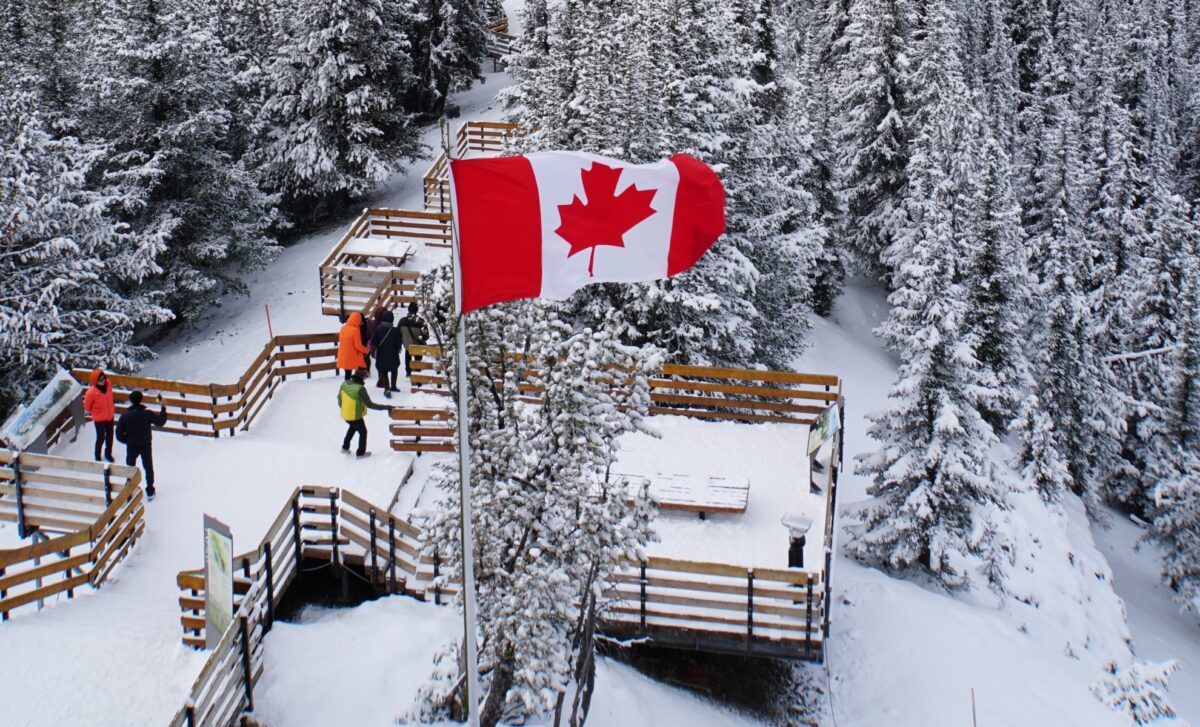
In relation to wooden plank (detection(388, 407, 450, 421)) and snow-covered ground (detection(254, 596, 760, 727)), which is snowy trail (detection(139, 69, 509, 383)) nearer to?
wooden plank (detection(388, 407, 450, 421))

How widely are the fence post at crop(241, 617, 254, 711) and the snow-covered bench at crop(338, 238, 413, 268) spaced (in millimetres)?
16392

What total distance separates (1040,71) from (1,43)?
60501mm

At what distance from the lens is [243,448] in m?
17.6

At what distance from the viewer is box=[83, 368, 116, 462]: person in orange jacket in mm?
16031

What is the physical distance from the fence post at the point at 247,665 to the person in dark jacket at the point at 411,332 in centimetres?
971

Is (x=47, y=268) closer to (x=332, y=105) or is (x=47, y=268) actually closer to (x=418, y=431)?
(x=332, y=105)

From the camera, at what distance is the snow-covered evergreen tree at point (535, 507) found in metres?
9.80

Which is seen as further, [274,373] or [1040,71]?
[1040,71]

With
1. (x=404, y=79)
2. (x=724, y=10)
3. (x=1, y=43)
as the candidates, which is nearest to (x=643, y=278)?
(x=724, y=10)

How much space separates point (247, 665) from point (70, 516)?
6227mm

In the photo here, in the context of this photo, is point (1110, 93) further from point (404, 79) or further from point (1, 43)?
point (1, 43)

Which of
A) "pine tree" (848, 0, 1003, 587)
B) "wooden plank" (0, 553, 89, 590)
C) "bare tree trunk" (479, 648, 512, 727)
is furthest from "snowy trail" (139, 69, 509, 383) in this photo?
"bare tree trunk" (479, 648, 512, 727)

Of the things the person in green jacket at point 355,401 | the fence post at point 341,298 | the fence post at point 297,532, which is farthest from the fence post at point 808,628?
the fence post at point 341,298

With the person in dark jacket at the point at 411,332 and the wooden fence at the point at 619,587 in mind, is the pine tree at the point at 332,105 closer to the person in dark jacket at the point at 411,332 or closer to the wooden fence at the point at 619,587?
the person in dark jacket at the point at 411,332
